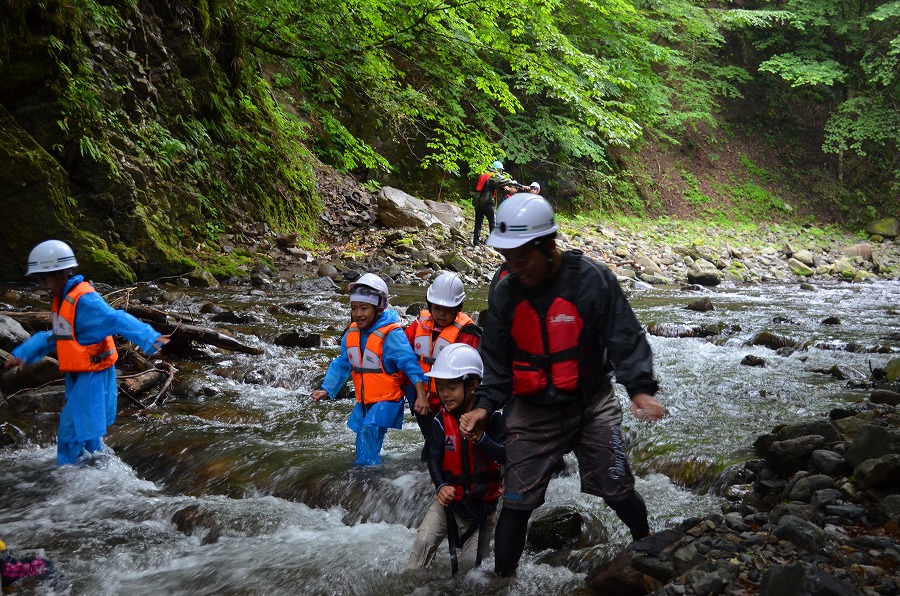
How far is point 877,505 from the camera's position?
3.29m

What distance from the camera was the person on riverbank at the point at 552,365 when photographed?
9.80 ft

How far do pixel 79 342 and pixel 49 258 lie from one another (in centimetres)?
62

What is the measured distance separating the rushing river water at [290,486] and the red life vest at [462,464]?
453mm

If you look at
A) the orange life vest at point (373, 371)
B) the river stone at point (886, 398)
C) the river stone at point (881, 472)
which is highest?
the orange life vest at point (373, 371)

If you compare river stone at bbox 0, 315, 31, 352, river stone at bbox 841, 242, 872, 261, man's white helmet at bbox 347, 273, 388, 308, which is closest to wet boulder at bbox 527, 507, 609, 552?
man's white helmet at bbox 347, 273, 388, 308

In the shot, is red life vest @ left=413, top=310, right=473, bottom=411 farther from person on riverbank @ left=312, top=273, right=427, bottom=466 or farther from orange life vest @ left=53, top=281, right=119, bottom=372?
orange life vest @ left=53, top=281, right=119, bottom=372

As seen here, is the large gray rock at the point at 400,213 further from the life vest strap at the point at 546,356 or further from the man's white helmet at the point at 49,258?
the life vest strap at the point at 546,356

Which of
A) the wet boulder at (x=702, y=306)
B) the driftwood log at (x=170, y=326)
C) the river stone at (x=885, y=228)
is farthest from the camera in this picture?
the river stone at (x=885, y=228)

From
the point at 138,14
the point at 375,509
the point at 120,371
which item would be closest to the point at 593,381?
the point at 375,509

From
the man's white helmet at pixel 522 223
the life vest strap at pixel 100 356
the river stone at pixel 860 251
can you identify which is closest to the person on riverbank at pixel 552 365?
the man's white helmet at pixel 522 223

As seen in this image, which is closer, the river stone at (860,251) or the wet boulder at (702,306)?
the wet boulder at (702,306)

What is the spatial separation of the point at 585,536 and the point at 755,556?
4.21 ft

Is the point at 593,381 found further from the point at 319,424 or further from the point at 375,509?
the point at 319,424

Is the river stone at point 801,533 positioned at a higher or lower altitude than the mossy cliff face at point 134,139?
lower
